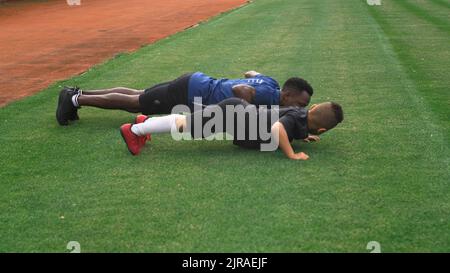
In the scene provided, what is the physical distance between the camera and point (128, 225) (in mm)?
3812

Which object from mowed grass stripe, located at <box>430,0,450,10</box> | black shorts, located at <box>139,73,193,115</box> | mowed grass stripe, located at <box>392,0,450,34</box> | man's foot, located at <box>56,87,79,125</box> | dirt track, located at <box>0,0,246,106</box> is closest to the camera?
black shorts, located at <box>139,73,193,115</box>

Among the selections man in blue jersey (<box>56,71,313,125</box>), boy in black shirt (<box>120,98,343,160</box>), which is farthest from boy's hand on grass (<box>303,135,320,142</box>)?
man in blue jersey (<box>56,71,313,125</box>)

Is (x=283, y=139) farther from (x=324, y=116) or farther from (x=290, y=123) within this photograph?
(x=324, y=116)

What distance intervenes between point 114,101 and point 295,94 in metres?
1.89

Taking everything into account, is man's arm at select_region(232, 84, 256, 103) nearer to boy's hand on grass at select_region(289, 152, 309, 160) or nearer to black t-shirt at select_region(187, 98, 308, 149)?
black t-shirt at select_region(187, 98, 308, 149)

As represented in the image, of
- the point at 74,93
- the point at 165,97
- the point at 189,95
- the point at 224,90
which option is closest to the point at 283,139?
the point at 224,90

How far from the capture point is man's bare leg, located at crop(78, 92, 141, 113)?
6156 mm

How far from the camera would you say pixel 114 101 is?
620 cm

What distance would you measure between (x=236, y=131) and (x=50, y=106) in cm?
326

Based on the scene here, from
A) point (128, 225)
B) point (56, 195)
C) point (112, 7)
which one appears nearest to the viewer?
point (128, 225)

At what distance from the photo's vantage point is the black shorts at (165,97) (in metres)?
5.85

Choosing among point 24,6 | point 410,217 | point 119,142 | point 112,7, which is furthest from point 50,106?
point 24,6

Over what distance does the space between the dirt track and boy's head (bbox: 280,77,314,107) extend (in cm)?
411
